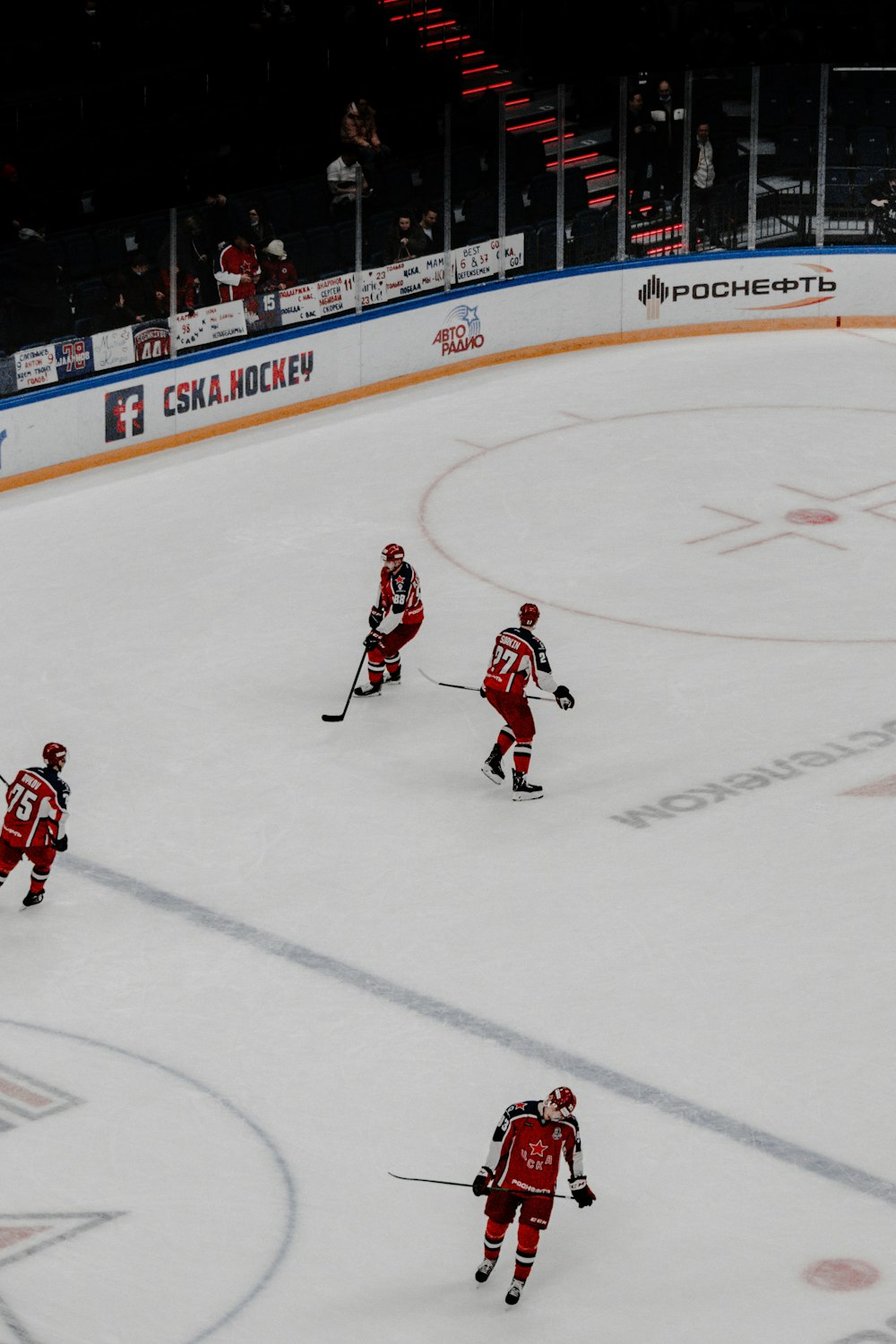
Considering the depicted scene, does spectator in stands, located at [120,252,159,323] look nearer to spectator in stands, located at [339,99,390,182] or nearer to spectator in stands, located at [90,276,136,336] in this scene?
spectator in stands, located at [90,276,136,336]

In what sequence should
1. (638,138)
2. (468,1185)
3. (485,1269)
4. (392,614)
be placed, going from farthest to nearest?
(638,138)
(392,614)
(468,1185)
(485,1269)

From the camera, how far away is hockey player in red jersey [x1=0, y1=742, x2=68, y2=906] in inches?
424

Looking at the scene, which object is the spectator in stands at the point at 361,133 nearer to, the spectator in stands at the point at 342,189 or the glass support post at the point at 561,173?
the spectator in stands at the point at 342,189

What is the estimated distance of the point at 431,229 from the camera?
67.1 feet

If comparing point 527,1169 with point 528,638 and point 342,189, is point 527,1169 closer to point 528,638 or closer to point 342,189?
point 528,638

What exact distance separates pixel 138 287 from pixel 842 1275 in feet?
40.2

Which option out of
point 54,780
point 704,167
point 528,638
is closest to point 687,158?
point 704,167

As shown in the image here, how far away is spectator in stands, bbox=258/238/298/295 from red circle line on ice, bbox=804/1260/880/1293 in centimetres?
1277

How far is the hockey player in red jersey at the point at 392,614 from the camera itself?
43.2 feet

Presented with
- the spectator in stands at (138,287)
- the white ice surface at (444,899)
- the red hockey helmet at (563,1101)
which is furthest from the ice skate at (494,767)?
the spectator in stands at (138,287)

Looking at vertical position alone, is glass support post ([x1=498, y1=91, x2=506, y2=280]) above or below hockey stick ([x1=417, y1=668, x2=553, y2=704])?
above

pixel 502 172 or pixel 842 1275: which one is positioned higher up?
pixel 502 172

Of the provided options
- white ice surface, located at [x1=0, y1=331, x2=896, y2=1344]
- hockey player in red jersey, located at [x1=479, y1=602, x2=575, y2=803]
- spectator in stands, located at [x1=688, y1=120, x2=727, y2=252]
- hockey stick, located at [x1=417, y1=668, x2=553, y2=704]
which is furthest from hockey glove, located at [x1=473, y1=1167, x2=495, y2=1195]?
spectator in stands, located at [x1=688, y1=120, x2=727, y2=252]

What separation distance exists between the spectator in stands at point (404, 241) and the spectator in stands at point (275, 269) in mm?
1114
